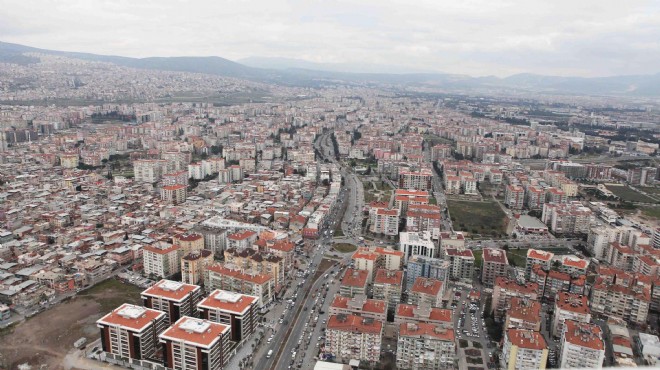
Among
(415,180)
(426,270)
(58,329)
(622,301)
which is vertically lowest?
(58,329)

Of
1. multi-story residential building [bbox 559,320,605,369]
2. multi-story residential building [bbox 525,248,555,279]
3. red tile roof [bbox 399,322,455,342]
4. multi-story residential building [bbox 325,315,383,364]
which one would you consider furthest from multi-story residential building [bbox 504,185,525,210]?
multi-story residential building [bbox 325,315,383,364]

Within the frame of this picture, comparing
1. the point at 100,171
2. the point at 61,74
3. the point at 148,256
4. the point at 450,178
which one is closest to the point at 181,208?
the point at 148,256

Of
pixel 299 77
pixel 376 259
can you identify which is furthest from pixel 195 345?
pixel 299 77

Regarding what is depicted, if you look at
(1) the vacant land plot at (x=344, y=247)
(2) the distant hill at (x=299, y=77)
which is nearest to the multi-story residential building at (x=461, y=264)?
(1) the vacant land plot at (x=344, y=247)

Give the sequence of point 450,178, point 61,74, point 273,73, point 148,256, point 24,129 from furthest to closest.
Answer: point 273,73
point 61,74
point 24,129
point 450,178
point 148,256

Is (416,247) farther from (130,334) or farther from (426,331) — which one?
(130,334)

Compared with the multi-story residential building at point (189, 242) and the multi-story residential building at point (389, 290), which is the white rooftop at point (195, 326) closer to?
the multi-story residential building at point (389, 290)

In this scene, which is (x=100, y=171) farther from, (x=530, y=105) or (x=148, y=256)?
(x=530, y=105)
